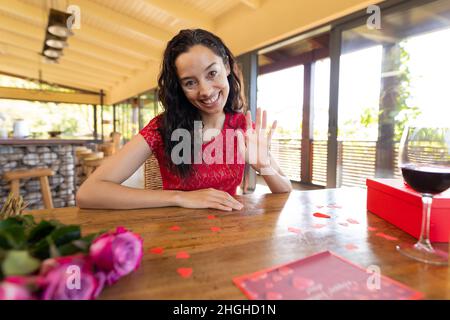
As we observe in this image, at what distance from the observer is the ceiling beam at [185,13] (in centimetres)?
407

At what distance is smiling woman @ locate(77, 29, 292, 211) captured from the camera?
1.06 metres

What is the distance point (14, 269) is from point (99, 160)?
3.42 metres

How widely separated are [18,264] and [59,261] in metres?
0.05

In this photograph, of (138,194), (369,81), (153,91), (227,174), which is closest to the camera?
(138,194)

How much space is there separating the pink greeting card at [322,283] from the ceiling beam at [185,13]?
431 cm

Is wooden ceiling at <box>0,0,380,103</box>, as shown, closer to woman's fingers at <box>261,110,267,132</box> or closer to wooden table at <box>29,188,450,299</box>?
woman's fingers at <box>261,110,267,132</box>

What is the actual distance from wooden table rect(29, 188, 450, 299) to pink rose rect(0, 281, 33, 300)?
123mm

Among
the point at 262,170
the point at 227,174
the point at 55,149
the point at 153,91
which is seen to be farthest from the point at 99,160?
the point at 153,91

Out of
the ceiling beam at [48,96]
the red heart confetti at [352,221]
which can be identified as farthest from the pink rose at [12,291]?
the ceiling beam at [48,96]

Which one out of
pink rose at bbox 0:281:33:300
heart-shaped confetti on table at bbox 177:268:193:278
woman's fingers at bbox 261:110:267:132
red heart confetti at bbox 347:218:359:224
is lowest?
heart-shaped confetti on table at bbox 177:268:193:278

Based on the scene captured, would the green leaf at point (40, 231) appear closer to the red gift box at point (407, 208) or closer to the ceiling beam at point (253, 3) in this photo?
the red gift box at point (407, 208)

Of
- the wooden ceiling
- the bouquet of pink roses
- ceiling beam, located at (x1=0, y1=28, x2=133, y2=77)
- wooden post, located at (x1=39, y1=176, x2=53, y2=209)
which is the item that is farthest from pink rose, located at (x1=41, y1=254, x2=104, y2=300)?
ceiling beam, located at (x1=0, y1=28, x2=133, y2=77)
